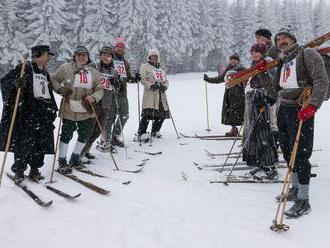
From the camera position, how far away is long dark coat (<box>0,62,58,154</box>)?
6.20 meters

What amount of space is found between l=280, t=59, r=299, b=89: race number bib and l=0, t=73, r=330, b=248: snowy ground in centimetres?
176

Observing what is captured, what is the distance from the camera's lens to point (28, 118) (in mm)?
6441

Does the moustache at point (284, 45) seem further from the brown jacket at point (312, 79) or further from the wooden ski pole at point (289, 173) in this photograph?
the wooden ski pole at point (289, 173)

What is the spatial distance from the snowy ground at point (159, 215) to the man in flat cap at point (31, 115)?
498 mm

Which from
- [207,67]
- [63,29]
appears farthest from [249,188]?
Answer: [207,67]

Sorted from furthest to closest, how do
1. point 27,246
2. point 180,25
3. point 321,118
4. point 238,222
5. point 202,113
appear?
point 180,25, point 202,113, point 321,118, point 238,222, point 27,246

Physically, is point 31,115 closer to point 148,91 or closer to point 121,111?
point 121,111

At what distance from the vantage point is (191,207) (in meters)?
5.55

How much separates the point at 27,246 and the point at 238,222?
2.55m

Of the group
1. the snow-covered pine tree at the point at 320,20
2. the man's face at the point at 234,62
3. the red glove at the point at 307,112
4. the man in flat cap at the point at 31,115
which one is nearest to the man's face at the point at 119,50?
the man's face at the point at 234,62

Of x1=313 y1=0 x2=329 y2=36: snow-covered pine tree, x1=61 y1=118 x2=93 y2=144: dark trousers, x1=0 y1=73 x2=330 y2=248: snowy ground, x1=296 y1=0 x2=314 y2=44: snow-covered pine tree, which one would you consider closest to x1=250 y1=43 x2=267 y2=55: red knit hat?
x1=0 y1=73 x2=330 y2=248: snowy ground

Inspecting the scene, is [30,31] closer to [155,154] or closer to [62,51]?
[62,51]

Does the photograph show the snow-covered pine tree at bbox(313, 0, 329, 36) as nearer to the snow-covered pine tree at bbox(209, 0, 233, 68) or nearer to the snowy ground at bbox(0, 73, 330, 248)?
the snow-covered pine tree at bbox(209, 0, 233, 68)

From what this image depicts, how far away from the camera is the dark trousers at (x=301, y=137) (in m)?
5.20
